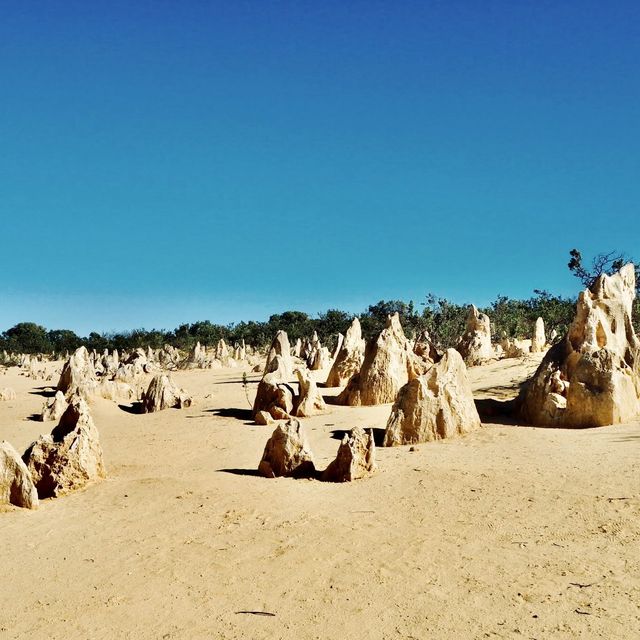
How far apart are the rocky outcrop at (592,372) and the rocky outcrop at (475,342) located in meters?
10.8

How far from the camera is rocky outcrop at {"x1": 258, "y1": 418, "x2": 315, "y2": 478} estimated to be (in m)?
9.27

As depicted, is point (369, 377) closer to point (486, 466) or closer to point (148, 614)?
point (486, 466)

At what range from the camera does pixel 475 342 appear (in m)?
24.7

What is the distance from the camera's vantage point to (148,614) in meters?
5.24

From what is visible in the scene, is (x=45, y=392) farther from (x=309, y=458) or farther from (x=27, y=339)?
(x=27, y=339)

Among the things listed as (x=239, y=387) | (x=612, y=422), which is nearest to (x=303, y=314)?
(x=239, y=387)

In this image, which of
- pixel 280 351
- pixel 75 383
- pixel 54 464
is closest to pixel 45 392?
pixel 75 383

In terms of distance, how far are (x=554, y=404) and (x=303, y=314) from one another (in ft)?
224

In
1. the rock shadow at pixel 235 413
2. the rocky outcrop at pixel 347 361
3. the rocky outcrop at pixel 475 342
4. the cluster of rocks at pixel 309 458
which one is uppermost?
the rocky outcrop at pixel 475 342

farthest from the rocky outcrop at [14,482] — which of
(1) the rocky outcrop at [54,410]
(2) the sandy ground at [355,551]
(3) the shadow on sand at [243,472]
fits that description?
(1) the rocky outcrop at [54,410]

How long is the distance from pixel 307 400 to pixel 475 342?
1173cm

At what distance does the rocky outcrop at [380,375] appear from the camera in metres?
15.8

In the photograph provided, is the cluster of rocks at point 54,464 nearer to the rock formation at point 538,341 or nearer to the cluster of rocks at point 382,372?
the cluster of rocks at point 382,372

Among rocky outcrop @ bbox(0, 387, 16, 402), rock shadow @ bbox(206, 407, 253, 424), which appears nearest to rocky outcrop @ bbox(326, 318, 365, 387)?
rock shadow @ bbox(206, 407, 253, 424)
